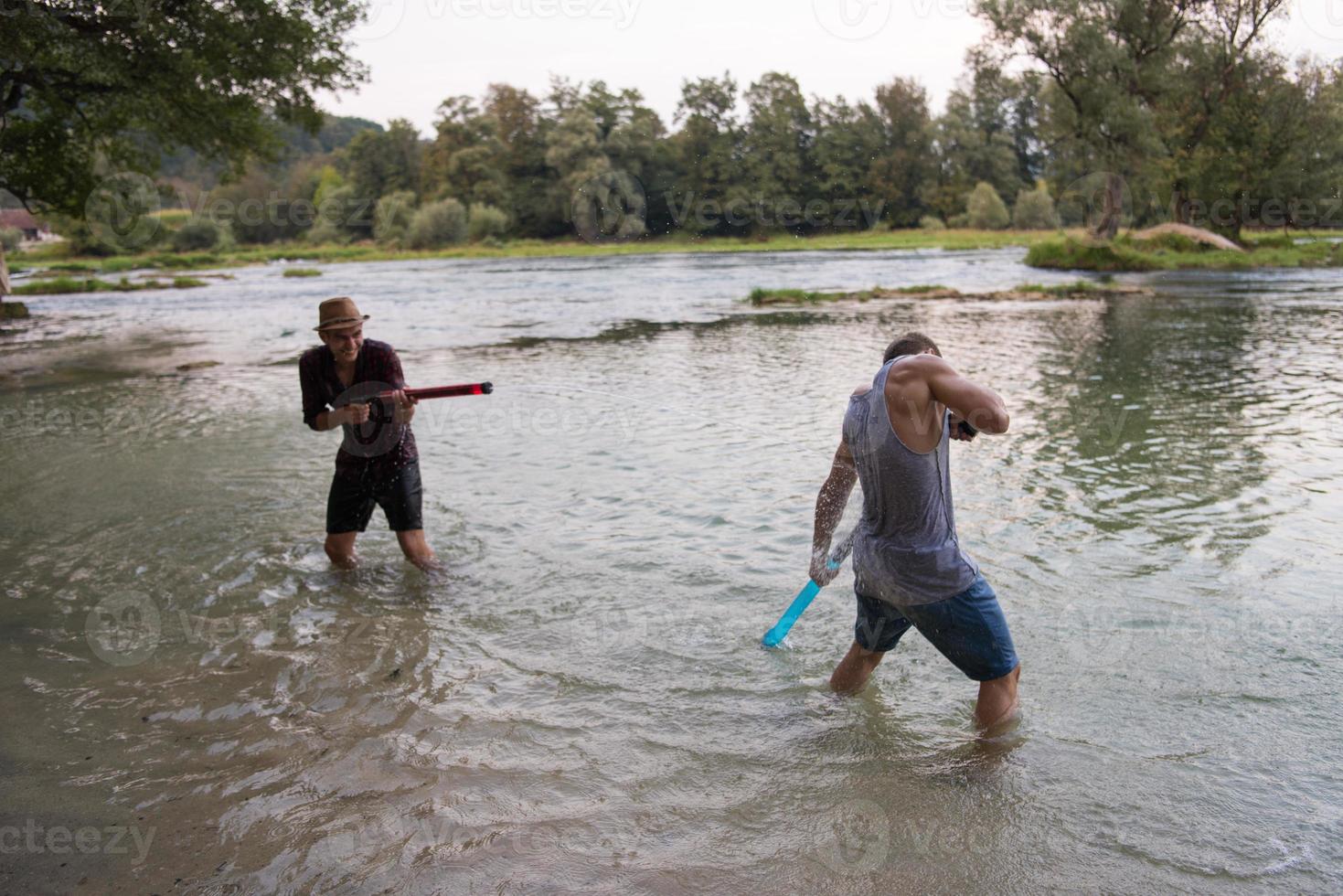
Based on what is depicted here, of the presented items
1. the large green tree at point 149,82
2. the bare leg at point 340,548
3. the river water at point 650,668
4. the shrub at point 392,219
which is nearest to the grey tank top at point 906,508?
the river water at point 650,668

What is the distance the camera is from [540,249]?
270 ft

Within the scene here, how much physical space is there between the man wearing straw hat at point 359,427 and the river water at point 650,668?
1.31 ft

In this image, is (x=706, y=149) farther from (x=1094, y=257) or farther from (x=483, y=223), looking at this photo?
(x=1094, y=257)

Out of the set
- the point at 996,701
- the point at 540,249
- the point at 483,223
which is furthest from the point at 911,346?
the point at 483,223

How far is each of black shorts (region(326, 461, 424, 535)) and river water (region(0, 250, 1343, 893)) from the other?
454mm

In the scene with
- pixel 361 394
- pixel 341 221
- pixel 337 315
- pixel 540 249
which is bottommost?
pixel 361 394

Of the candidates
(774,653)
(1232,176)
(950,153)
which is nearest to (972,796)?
(774,653)

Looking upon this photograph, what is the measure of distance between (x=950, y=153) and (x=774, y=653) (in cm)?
10152

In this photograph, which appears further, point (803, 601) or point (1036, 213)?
point (1036, 213)

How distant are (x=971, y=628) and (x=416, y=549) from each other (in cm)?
409

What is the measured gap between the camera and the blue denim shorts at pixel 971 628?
12.6ft

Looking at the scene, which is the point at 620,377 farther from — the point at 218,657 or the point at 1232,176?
the point at 1232,176

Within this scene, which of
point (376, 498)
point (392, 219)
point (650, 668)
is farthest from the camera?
point (392, 219)

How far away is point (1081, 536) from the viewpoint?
719cm
